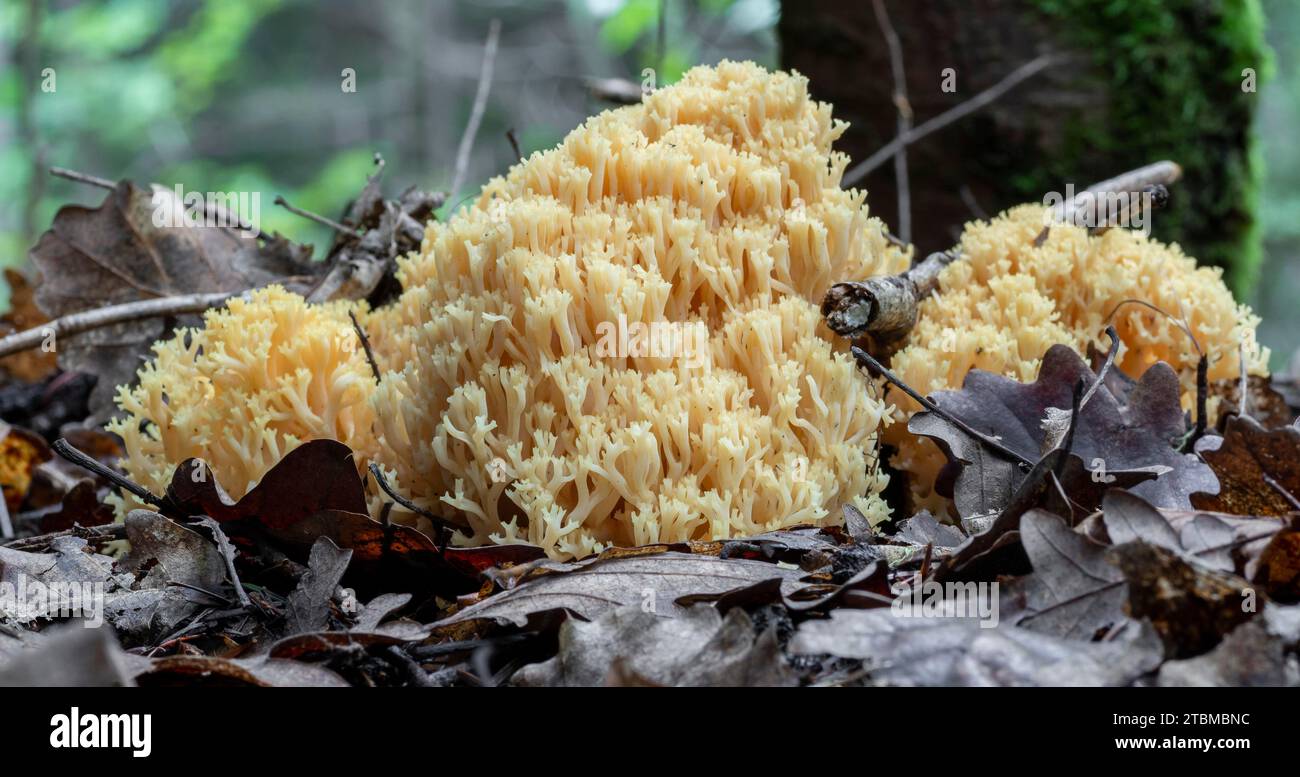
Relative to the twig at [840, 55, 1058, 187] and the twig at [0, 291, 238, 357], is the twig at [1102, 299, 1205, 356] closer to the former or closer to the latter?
the twig at [840, 55, 1058, 187]

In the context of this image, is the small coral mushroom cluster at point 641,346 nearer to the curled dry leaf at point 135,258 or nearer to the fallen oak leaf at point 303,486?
the fallen oak leaf at point 303,486

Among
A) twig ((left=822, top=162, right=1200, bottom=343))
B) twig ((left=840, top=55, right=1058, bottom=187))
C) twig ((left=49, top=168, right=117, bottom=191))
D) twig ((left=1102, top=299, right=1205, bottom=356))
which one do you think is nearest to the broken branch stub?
twig ((left=822, top=162, right=1200, bottom=343))

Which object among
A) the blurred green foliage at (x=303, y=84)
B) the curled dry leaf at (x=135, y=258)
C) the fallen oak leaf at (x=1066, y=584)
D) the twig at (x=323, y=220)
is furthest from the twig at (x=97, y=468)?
the blurred green foliage at (x=303, y=84)

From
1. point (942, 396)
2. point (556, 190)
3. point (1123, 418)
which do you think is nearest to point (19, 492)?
point (556, 190)
